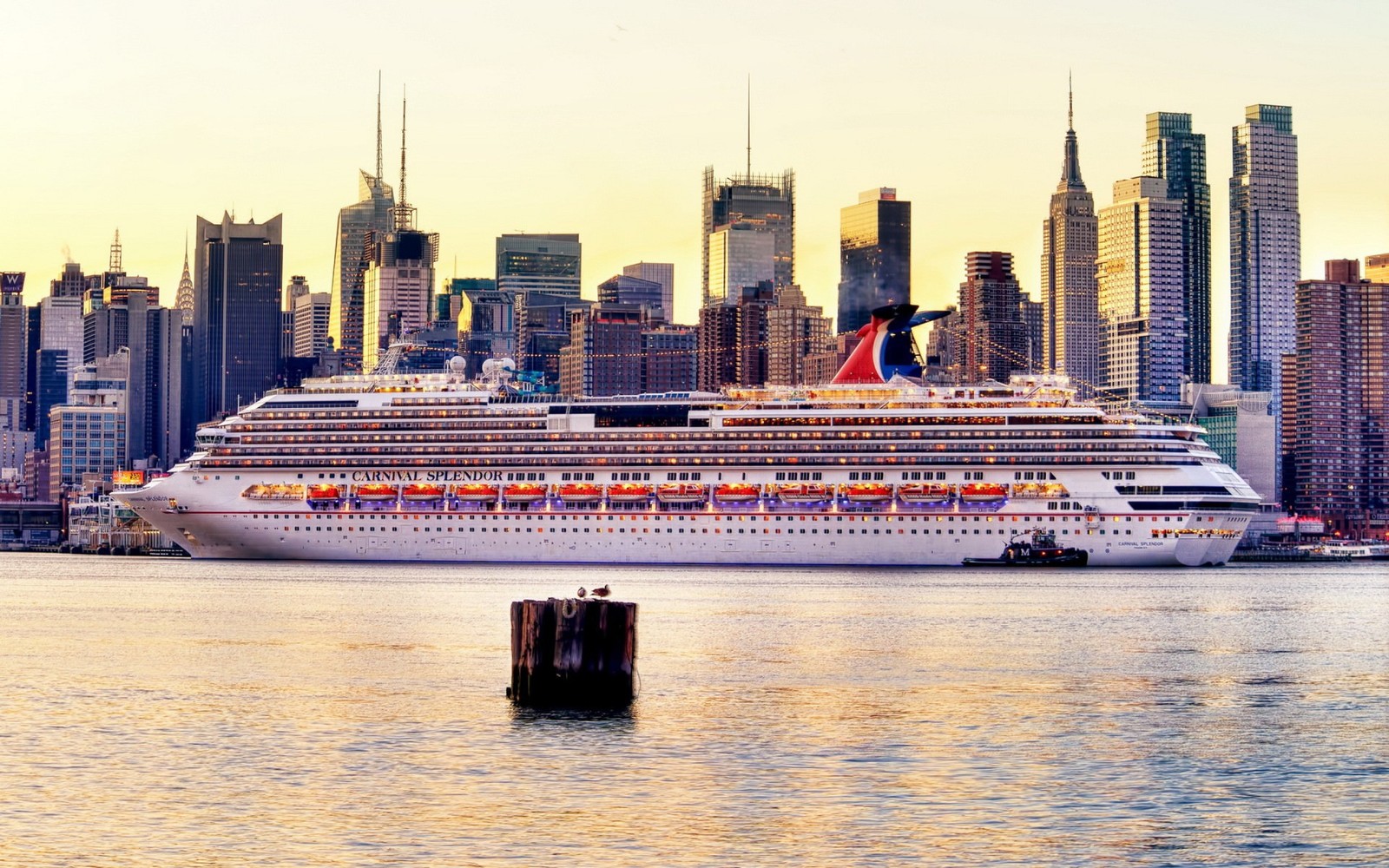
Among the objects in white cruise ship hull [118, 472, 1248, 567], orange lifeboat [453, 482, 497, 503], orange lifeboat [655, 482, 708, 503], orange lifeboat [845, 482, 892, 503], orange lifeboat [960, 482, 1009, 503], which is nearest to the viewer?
white cruise ship hull [118, 472, 1248, 567]

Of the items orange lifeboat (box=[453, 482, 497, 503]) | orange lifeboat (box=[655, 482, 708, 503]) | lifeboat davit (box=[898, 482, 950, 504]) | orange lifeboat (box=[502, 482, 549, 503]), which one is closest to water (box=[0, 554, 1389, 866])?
lifeboat davit (box=[898, 482, 950, 504])

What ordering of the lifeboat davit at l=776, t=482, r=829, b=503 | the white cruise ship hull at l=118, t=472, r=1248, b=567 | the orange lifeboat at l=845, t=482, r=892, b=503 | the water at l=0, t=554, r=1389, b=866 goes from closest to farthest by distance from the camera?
the water at l=0, t=554, r=1389, b=866 < the white cruise ship hull at l=118, t=472, r=1248, b=567 < the orange lifeboat at l=845, t=482, r=892, b=503 < the lifeboat davit at l=776, t=482, r=829, b=503

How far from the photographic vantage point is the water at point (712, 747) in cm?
2458

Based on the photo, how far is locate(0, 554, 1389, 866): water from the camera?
80.6 feet

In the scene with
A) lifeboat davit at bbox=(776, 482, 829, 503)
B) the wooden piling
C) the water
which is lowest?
the water

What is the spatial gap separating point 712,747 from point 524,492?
282 ft

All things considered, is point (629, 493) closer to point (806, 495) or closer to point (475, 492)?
point (475, 492)

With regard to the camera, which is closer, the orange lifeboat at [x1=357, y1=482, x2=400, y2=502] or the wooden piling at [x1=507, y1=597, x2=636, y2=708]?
the wooden piling at [x1=507, y1=597, x2=636, y2=708]

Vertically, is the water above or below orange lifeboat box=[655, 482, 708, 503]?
below

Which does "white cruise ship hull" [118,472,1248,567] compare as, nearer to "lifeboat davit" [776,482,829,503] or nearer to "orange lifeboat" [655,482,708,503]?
"lifeboat davit" [776,482,829,503]

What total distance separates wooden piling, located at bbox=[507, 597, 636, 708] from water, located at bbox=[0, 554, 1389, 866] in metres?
0.62

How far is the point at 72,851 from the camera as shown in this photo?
2378cm

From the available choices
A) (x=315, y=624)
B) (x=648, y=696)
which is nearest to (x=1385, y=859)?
(x=648, y=696)

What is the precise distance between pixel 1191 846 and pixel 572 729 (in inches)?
457
